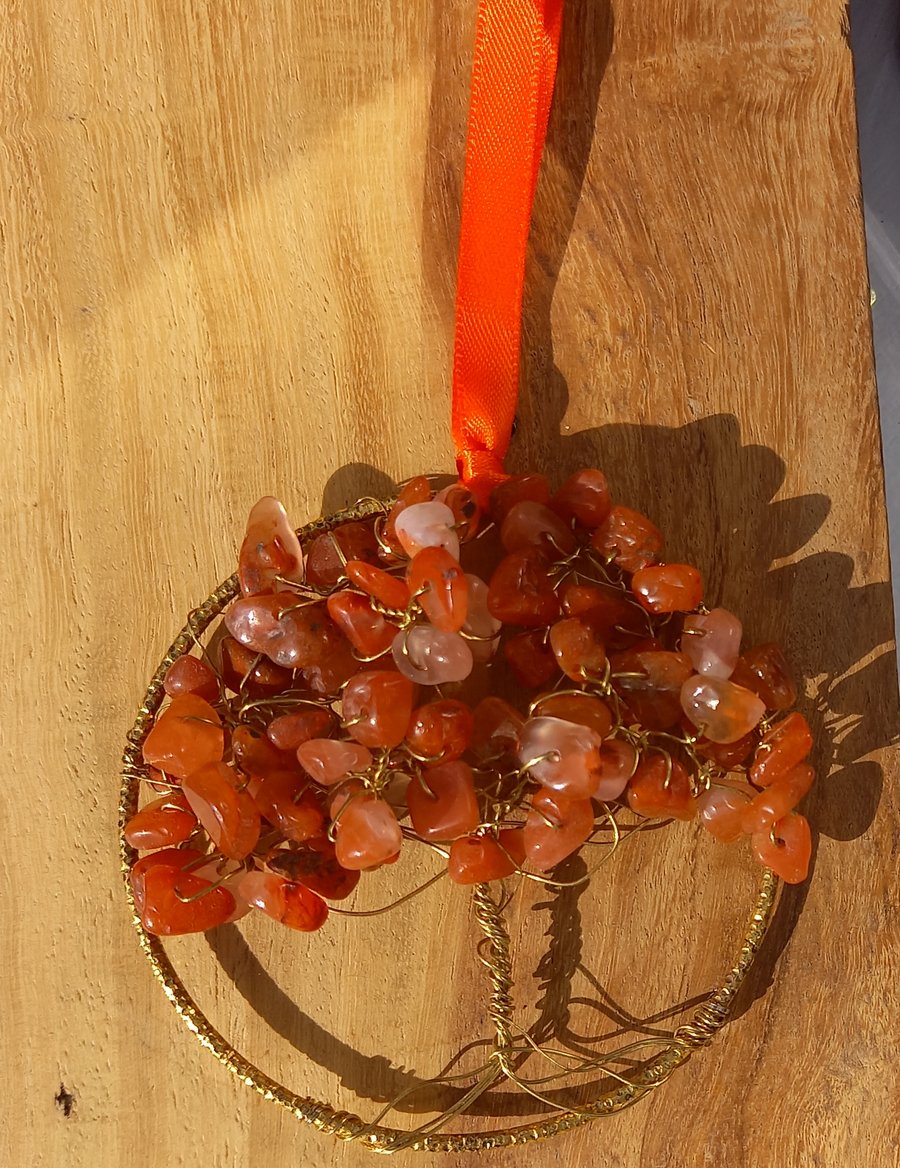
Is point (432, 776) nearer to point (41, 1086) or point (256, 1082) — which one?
point (256, 1082)

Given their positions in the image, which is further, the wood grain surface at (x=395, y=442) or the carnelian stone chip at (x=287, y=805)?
the wood grain surface at (x=395, y=442)

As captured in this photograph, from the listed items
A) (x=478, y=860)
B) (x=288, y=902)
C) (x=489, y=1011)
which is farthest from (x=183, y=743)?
(x=489, y=1011)

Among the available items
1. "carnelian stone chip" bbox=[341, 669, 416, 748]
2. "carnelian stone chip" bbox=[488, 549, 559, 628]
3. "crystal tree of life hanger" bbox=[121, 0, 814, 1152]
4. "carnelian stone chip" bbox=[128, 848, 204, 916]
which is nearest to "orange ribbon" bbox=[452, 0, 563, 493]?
"crystal tree of life hanger" bbox=[121, 0, 814, 1152]

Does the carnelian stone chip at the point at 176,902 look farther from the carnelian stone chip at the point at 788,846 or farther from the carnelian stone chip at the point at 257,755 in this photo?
the carnelian stone chip at the point at 788,846

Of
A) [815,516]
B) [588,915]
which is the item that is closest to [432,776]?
[588,915]

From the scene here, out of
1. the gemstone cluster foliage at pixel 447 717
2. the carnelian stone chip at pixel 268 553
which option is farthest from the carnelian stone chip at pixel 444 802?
the carnelian stone chip at pixel 268 553

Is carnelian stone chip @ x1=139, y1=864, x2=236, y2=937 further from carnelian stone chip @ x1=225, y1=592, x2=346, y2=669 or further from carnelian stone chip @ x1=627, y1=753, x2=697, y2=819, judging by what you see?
carnelian stone chip @ x1=627, y1=753, x2=697, y2=819

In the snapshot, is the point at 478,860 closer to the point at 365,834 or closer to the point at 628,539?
the point at 365,834
